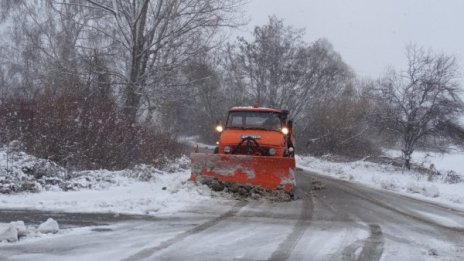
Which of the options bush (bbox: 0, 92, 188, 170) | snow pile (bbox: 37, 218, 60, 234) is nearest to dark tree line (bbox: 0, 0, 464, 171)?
bush (bbox: 0, 92, 188, 170)

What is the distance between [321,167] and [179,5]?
13214 mm

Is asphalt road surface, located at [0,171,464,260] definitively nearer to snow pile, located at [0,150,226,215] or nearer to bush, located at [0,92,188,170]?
snow pile, located at [0,150,226,215]

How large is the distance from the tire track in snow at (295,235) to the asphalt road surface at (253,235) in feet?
0.04

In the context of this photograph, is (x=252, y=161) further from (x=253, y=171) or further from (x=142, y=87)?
(x=142, y=87)

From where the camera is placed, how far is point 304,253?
6.26 m

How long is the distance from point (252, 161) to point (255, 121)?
235cm

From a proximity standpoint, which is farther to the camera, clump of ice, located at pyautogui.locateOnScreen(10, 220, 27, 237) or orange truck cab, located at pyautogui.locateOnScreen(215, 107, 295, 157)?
orange truck cab, located at pyautogui.locateOnScreen(215, 107, 295, 157)

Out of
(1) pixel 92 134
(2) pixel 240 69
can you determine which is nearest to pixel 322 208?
(1) pixel 92 134

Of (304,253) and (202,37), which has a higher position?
(202,37)

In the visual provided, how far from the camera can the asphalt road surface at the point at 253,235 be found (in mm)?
6012

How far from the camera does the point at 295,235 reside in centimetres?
734

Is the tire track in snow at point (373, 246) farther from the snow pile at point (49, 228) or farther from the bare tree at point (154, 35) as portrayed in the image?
the bare tree at point (154, 35)

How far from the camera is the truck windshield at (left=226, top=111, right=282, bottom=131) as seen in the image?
13719 mm

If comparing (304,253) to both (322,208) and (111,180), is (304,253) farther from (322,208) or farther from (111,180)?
(111,180)
